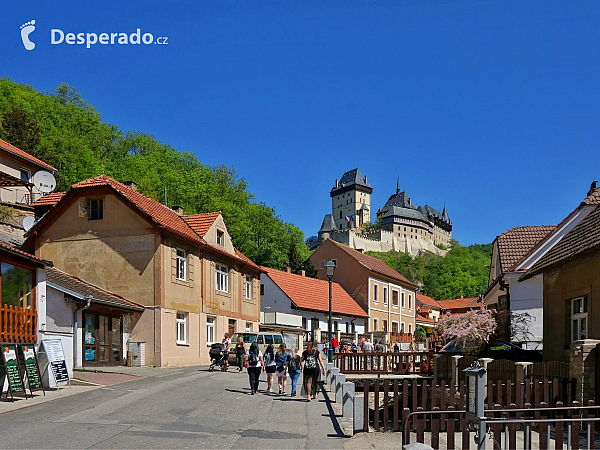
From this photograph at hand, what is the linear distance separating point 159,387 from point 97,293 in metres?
8.89

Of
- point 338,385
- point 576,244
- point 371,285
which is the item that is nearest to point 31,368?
point 338,385

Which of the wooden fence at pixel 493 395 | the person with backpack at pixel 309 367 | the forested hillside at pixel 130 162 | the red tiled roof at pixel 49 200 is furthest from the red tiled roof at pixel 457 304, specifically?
the wooden fence at pixel 493 395

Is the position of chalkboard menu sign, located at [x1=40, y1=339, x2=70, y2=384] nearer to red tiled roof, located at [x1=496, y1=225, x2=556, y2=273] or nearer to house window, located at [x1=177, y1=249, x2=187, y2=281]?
house window, located at [x1=177, y1=249, x2=187, y2=281]

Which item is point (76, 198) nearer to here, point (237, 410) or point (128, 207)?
point (128, 207)

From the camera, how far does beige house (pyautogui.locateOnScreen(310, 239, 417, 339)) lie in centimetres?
6078

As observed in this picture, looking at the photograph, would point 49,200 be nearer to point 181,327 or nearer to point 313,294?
point 181,327

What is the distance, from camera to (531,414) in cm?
1131

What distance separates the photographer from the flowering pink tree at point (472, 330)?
23172mm

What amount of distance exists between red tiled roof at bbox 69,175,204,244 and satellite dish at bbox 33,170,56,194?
4.83m

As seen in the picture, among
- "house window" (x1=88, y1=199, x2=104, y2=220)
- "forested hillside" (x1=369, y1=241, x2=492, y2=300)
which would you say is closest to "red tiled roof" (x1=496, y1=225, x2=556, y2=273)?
"house window" (x1=88, y1=199, x2=104, y2=220)

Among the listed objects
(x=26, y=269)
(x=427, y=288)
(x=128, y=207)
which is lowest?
(x=427, y=288)

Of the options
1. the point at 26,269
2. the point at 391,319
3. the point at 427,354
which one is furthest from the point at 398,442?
the point at 391,319

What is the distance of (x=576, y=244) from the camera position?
52.1 ft

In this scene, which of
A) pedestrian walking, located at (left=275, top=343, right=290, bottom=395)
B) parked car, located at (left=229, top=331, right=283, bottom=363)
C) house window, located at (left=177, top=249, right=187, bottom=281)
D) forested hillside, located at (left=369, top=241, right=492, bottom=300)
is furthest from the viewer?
forested hillside, located at (left=369, top=241, right=492, bottom=300)
